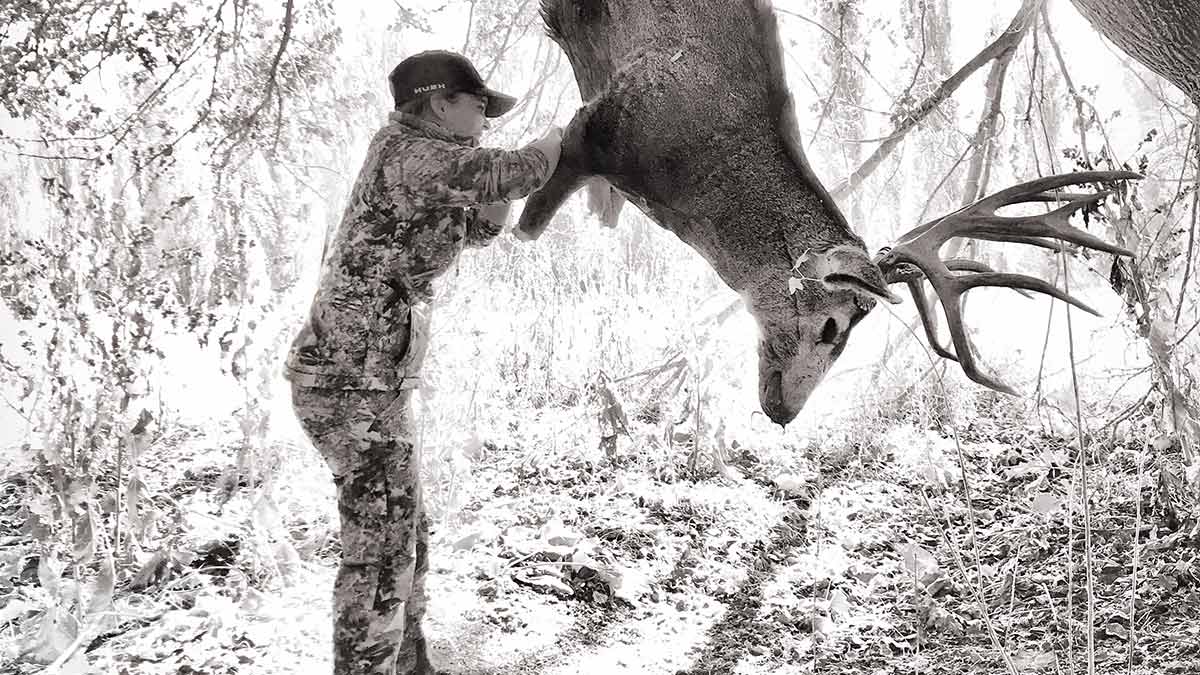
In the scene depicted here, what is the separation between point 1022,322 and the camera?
23.2 ft

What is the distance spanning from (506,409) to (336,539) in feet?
5.61

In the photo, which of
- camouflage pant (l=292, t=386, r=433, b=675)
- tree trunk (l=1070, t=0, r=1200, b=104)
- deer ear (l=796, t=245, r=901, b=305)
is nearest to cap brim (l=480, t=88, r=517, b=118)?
camouflage pant (l=292, t=386, r=433, b=675)

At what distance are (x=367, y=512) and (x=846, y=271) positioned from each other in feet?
4.70

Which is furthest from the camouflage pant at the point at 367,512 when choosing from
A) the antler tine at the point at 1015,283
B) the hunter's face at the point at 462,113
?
the antler tine at the point at 1015,283

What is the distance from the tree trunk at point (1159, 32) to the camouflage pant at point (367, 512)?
2089 mm

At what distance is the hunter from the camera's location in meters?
2.15

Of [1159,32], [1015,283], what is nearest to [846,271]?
[1015,283]

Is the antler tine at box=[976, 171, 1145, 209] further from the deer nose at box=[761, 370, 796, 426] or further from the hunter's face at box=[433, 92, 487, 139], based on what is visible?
the hunter's face at box=[433, 92, 487, 139]

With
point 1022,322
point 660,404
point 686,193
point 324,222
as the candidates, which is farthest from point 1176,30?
point 1022,322

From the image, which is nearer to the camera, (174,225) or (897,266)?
(897,266)

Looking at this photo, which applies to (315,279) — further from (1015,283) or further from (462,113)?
(1015,283)

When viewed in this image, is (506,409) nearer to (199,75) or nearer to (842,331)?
(199,75)

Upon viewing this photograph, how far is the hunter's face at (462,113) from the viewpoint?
221 centimetres

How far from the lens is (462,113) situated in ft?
7.40
